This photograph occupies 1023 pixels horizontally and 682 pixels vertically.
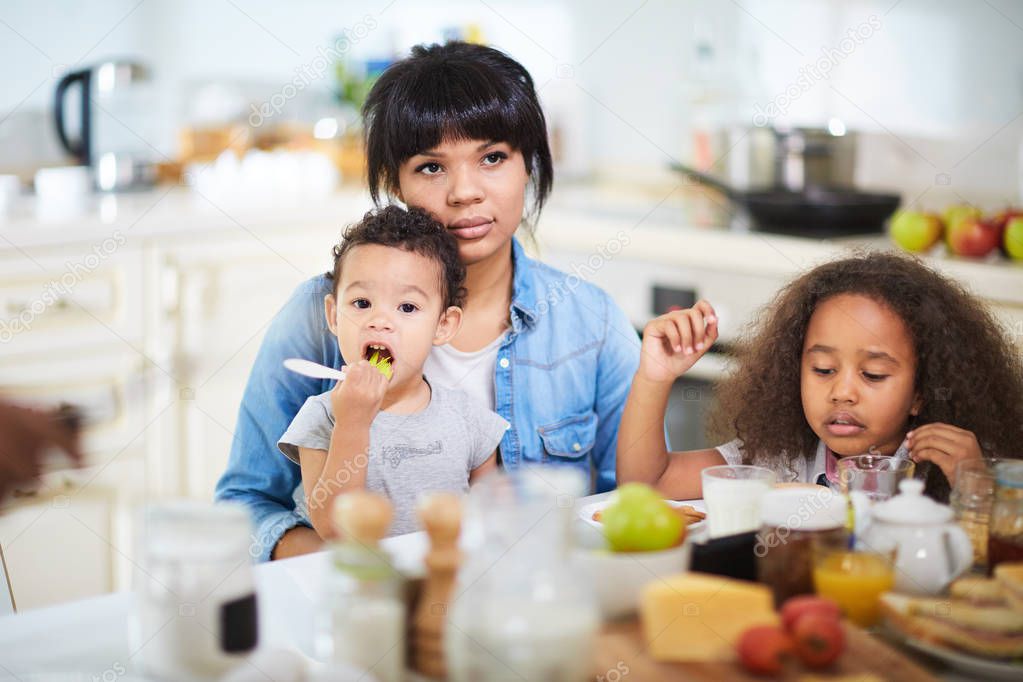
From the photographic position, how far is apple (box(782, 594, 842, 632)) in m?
0.86

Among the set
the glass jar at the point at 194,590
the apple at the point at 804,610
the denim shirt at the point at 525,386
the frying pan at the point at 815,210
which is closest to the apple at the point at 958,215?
the frying pan at the point at 815,210

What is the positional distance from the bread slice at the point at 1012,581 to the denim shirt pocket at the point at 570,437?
73 centimetres

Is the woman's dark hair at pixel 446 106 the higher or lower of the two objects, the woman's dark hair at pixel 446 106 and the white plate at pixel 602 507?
the higher

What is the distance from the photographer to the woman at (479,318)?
1.52 metres

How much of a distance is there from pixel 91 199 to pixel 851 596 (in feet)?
7.55

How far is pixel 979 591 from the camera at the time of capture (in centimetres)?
95

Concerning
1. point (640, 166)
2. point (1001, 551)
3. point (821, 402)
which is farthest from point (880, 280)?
point (640, 166)

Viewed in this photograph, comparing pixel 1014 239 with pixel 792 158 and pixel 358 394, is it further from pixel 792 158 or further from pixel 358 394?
pixel 358 394

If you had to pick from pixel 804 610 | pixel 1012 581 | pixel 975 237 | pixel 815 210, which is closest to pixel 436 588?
pixel 804 610

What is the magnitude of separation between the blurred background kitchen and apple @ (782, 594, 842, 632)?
1392 mm

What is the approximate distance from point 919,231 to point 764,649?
1.68 meters

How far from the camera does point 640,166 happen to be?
11.0ft

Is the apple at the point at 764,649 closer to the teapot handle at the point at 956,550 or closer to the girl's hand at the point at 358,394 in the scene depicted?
the teapot handle at the point at 956,550

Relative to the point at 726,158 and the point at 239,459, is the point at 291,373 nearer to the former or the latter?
the point at 239,459
